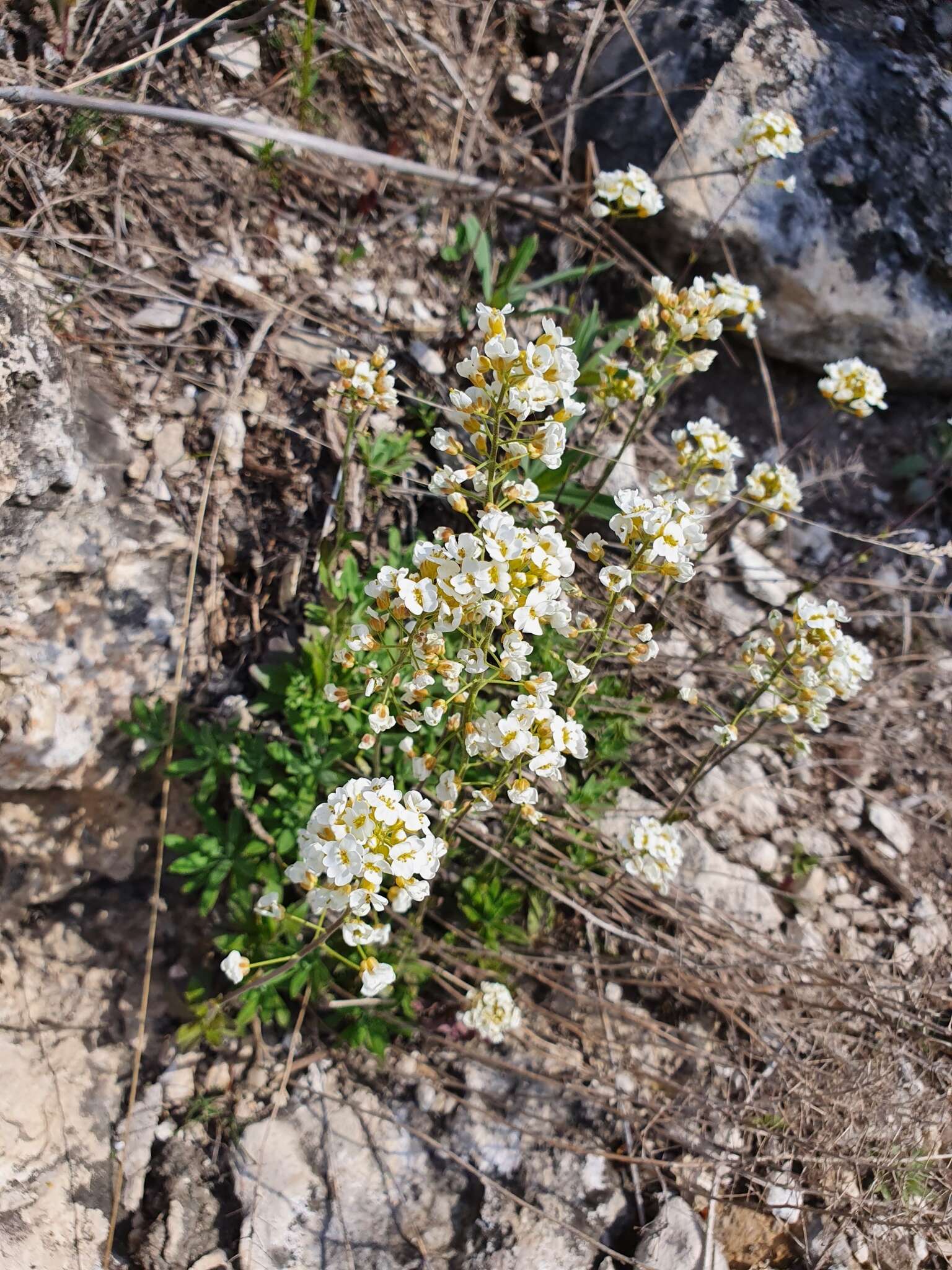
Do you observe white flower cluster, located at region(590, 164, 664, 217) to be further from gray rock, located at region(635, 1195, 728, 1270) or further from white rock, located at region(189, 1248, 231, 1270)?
white rock, located at region(189, 1248, 231, 1270)

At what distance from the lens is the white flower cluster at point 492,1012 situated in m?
2.86

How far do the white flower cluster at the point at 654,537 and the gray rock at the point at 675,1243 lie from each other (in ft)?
6.47

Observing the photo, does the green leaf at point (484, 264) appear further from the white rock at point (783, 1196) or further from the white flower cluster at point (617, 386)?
the white rock at point (783, 1196)

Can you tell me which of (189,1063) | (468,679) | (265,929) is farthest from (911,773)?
(189,1063)

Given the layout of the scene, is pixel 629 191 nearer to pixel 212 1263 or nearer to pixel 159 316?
pixel 159 316

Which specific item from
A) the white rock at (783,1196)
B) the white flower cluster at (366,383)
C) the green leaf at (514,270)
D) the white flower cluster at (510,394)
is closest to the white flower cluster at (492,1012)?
the white rock at (783,1196)

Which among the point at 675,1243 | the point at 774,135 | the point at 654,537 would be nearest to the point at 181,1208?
the point at 675,1243

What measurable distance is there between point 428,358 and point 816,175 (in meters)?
2.04

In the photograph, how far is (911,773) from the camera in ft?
13.0

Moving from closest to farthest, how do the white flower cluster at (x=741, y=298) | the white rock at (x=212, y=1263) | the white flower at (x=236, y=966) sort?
1. the white flower at (x=236, y=966)
2. the white rock at (x=212, y=1263)
3. the white flower cluster at (x=741, y=298)

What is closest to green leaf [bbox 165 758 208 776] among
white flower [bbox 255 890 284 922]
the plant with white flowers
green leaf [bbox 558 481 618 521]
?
the plant with white flowers

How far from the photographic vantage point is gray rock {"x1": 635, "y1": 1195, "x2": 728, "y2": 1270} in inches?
105

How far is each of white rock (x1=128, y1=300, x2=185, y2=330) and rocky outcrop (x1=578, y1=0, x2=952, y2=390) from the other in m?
2.22

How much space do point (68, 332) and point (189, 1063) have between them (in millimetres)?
2644
